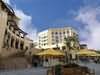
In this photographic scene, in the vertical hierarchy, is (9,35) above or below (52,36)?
below

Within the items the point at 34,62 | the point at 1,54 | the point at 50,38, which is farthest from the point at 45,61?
the point at 50,38

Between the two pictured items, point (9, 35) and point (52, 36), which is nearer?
point (9, 35)

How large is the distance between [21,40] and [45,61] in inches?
831

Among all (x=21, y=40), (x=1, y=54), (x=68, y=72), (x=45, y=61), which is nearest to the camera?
(x=68, y=72)

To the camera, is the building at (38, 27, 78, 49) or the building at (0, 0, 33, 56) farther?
the building at (38, 27, 78, 49)

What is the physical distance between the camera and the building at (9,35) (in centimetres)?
4309

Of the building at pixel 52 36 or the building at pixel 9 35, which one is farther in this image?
the building at pixel 52 36

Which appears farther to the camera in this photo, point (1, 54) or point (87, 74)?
point (1, 54)

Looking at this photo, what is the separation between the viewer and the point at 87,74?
11.4 metres

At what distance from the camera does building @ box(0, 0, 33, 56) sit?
43088 millimetres

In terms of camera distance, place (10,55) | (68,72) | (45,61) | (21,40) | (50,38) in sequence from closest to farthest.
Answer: (68,72) < (10,55) < (45,61) < (21,40) < (50,38)

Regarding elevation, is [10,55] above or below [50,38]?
below

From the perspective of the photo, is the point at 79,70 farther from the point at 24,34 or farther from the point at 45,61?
the point at 24,34

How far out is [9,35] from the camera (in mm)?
53125
